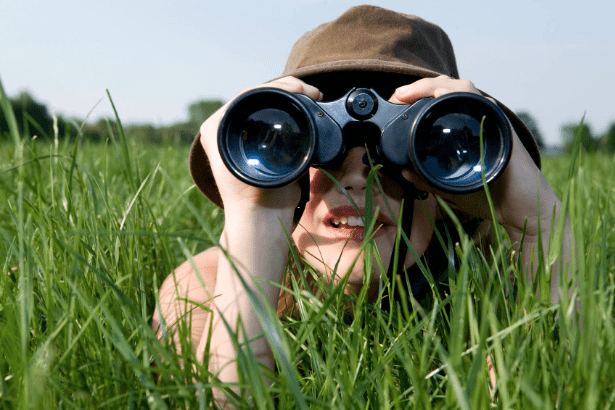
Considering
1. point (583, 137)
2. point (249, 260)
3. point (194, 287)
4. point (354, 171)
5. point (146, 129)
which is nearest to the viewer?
point (249, 260)

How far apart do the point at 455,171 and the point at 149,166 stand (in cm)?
176

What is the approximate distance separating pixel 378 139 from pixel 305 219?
0.81 ft

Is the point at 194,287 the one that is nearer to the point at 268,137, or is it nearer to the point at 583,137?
the point at 268,137

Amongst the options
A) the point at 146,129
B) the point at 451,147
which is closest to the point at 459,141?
the point at 451,147

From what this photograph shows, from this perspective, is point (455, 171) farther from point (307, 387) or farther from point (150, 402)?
point (150, 402)

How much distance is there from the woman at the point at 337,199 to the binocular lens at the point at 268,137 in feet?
0.14

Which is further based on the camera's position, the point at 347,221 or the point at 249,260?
the point at 347,221

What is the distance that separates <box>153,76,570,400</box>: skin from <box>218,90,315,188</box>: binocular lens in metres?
0.04

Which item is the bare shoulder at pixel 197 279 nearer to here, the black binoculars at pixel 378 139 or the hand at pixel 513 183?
the black binoculars at pixel 378 139

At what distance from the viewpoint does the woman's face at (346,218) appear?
39.6 inches

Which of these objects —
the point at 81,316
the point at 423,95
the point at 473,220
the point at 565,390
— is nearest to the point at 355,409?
the point at 565,390

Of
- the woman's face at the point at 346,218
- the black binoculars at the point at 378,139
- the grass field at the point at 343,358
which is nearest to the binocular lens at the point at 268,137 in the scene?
the black binoculars at the point at 378,139

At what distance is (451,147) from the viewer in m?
0.89

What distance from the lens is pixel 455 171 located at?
0.89m
